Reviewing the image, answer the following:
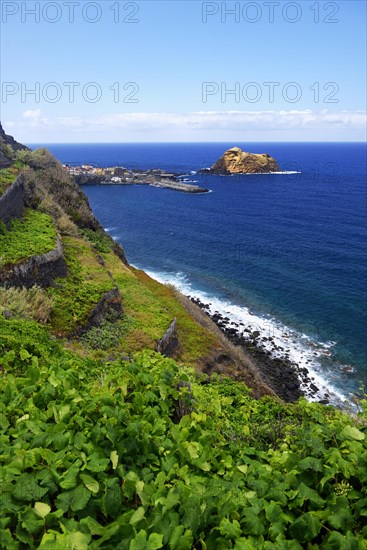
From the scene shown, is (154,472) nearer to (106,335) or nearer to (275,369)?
(106,335)

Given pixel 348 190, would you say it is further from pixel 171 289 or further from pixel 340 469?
pixel 340 469

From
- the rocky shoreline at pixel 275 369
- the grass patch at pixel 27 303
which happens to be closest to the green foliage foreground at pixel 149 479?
the grass patch at pixel 27 303

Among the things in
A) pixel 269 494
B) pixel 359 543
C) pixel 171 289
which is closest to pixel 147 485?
pixel 269 494

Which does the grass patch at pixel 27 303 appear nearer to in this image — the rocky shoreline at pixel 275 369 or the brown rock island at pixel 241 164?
the rocky shoreline at pixel 275 369

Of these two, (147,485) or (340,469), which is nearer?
(147,485)

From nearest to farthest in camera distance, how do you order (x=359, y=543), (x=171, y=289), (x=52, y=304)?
1. (x=359, y=543)
2. (x=52, y=304)
3. (x=171, y=289)

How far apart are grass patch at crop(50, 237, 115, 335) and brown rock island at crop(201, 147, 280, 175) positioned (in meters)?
161

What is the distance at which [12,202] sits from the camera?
100 feet

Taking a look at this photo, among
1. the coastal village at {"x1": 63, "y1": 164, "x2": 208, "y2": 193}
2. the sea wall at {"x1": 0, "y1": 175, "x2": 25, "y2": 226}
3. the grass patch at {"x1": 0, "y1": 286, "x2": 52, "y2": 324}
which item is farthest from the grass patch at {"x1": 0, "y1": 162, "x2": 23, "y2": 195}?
the coastal village at {"x1": 63, "y1": 164, "x2": 208, "y2": 193}

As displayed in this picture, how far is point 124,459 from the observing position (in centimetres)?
619

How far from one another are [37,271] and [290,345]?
29.5 meters

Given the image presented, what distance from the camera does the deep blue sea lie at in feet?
144

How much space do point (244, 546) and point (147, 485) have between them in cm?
152

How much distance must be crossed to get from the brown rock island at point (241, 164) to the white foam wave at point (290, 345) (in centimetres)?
A: 14181
